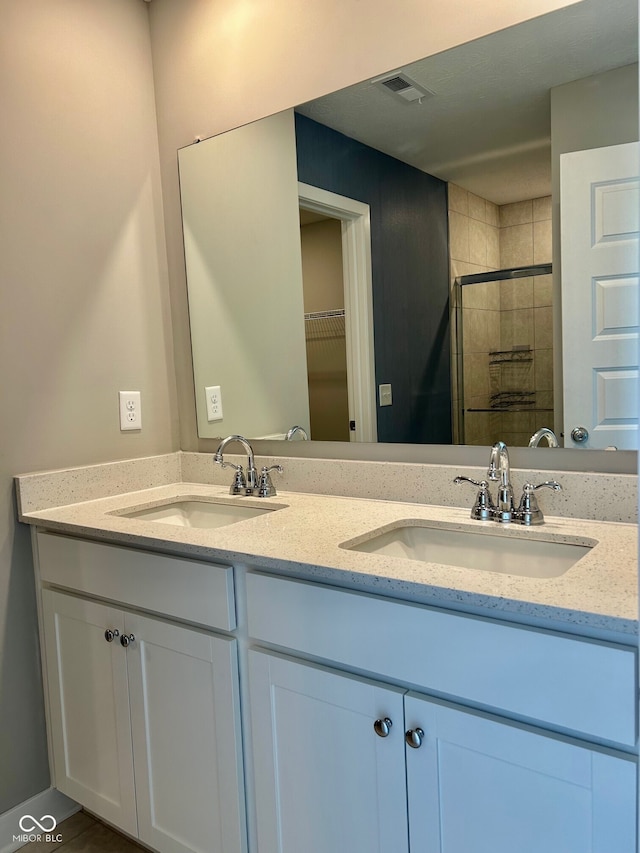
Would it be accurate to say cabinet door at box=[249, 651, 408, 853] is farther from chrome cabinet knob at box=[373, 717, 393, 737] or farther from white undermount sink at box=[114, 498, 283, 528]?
white undermount sink at box=[114, 498, 283, 528]

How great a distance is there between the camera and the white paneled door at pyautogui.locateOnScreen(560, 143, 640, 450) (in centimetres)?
132

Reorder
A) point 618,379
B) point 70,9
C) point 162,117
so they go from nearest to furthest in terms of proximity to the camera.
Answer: point 618,379
point 70,9
point 162,117

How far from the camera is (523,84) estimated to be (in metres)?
1.44

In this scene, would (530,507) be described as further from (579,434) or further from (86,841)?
(86,841)

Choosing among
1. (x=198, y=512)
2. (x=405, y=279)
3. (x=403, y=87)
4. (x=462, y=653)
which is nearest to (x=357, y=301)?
(x=405, y=279)

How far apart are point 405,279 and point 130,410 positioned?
37.8 inches

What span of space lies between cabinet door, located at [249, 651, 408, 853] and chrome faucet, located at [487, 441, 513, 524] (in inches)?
19.3

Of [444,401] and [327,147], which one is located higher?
[327,147]

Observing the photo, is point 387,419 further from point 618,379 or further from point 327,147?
point 327,147

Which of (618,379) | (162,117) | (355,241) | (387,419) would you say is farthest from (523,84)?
(162,117)

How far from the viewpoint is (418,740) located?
Result: 3.53 feet

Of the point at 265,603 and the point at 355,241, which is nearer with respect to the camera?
the point at 265,603

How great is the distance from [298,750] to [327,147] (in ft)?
4.84

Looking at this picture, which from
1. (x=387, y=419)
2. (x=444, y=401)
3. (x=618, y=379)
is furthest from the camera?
(x=387, y=419)
